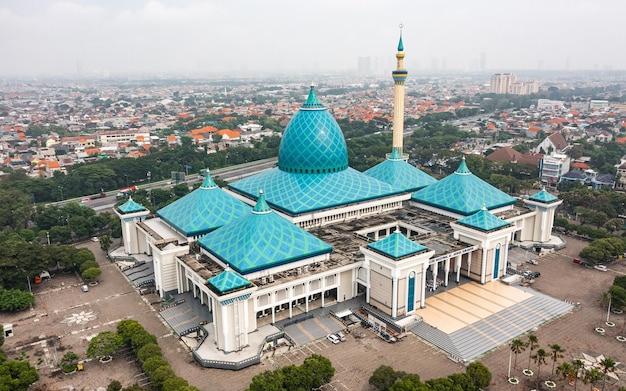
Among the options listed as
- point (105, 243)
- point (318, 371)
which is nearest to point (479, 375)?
point (318, 371)

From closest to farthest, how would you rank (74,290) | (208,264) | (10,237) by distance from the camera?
(208,264) < (74,290) < (10,237)

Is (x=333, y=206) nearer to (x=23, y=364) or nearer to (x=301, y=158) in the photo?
(x=301, y=158)

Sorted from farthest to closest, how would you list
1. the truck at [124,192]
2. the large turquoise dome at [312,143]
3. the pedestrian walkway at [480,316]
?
the truck at [124,192]
the large turquoise dome at [312,143]
the pedestrian walkway at [480,316]

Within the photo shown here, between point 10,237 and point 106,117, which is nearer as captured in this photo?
point 10,237

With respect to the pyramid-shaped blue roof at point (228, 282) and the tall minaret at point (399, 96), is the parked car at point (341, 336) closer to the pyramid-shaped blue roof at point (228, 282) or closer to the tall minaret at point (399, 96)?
the pyramid-shaped blue roof at point (228, 282)

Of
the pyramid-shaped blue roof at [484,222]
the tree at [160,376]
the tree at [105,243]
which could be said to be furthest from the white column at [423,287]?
the tree at [105,243]

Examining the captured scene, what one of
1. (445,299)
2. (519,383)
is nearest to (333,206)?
(445,299)

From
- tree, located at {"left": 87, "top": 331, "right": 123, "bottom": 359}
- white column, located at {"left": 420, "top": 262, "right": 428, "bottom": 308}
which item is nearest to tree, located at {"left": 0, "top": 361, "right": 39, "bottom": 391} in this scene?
tree, located at {"left": 87, "top": 331, "right": 123, "bottom": 359}
